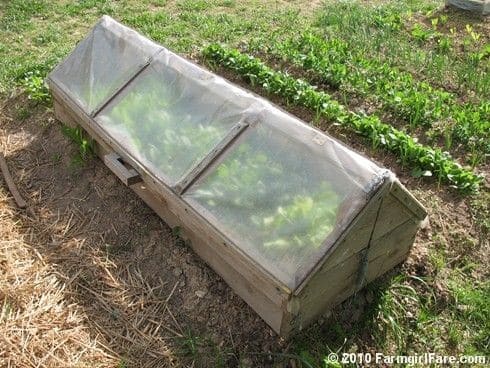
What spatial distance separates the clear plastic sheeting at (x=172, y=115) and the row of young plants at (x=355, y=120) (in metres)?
1.72

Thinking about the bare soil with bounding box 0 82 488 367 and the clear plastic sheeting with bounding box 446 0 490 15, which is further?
the clear plastic sheeting with bounding box 446 0 490 15

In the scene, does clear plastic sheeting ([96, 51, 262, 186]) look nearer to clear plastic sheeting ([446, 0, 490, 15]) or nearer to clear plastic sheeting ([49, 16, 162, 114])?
clear plastic sheeting ([49, 16, 162, 114])

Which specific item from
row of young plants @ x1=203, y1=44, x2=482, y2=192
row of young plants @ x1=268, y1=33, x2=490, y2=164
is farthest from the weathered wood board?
row of young plants @ x1=268, y1=33, x2=490, y2=164

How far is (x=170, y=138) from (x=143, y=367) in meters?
1.61

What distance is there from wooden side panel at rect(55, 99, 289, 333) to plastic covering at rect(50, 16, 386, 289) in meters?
0.10

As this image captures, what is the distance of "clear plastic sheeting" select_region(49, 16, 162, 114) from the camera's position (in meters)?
4.21

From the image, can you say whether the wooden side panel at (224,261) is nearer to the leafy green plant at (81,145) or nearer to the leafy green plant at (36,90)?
the leafy green plant at (81,145)

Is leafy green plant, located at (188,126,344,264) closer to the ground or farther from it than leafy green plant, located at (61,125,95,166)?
farther from it

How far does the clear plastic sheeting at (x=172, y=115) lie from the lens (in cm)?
342

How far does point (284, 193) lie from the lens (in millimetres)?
2936

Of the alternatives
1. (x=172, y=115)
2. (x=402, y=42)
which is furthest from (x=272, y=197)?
(x=402, y=42)

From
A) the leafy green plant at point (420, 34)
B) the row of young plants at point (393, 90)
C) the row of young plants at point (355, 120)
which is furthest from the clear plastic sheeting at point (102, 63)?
the leafy green plant at point (420, 34)

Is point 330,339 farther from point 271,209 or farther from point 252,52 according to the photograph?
point 252,52

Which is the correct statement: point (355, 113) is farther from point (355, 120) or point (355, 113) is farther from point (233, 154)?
point (233, 154)
